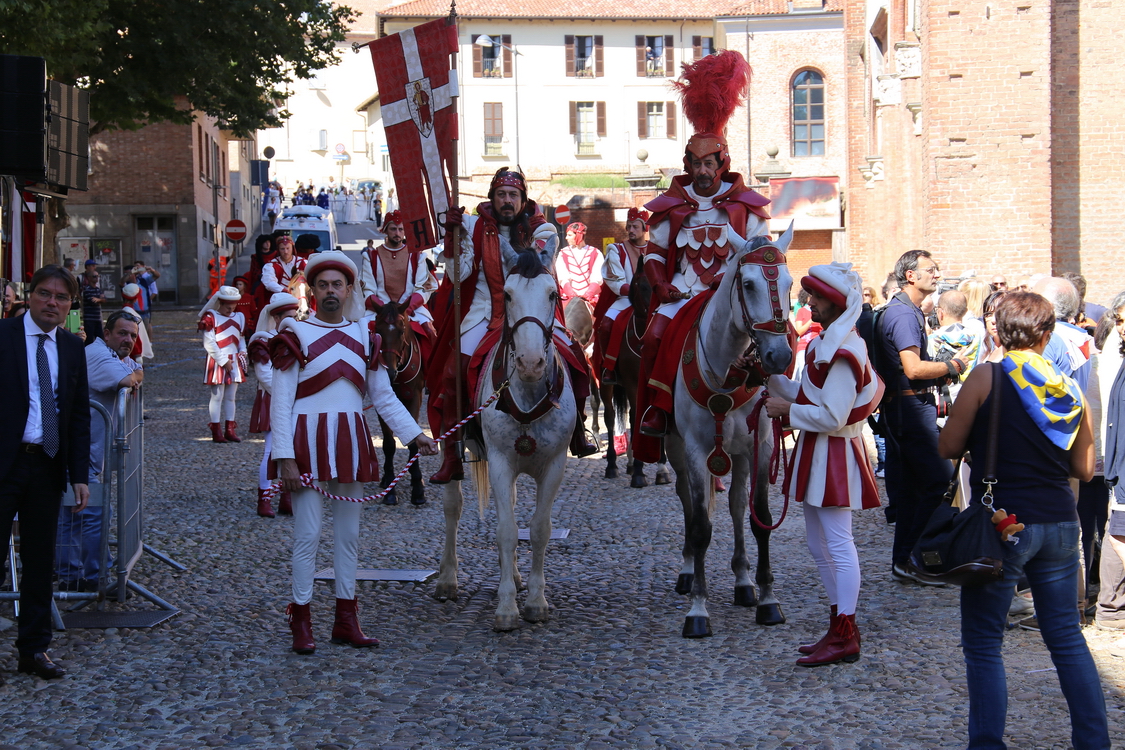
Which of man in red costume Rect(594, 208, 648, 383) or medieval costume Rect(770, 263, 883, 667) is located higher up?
man in red costume Rect(594, 208, 648, 383)

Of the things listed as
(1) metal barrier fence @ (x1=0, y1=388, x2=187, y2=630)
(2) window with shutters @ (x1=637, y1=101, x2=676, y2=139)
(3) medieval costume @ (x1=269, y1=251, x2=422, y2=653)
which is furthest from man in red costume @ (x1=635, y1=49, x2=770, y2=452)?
(2) window with shutters @ (x1=637, y1=101, x2=676, y2=139)

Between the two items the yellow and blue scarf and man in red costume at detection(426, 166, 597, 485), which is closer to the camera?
the yellow and blue scarf

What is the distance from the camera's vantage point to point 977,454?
470 cm

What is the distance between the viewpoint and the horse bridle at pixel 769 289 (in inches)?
240

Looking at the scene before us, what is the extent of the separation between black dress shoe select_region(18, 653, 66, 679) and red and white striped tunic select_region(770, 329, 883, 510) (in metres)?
3.78

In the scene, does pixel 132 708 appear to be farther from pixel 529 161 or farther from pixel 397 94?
pixel 529 161

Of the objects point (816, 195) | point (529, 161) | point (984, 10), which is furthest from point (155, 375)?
point (529, 161)

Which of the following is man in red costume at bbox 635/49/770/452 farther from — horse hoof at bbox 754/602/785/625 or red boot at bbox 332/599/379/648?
red boot at bbox 332/599/379/648

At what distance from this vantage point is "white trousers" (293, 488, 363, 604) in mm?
6344

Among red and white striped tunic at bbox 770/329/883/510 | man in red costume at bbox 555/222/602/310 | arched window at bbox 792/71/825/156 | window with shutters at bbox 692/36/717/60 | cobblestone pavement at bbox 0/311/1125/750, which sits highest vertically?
window with shutters at bbox 692/36/717/60

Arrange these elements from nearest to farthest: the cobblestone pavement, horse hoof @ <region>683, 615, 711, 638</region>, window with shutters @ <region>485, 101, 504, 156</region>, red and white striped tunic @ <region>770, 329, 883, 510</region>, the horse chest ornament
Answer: the cobblestone pavement → red and white striped tunic @ <region>770, 329, 883, 510</region> → horse hoof @ <region>683, 615, 711, 638</region> → the horse chest ornament → window with shutters @ <region>485, 101, 504, 156</region>

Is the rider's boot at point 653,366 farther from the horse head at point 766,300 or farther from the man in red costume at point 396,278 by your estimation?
the man in red costume at point 396,278

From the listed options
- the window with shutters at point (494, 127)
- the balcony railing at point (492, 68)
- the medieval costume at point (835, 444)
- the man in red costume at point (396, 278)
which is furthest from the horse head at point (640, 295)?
the balcony railing at point (492, 68)

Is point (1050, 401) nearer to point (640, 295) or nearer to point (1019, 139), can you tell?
point (640, 295)
